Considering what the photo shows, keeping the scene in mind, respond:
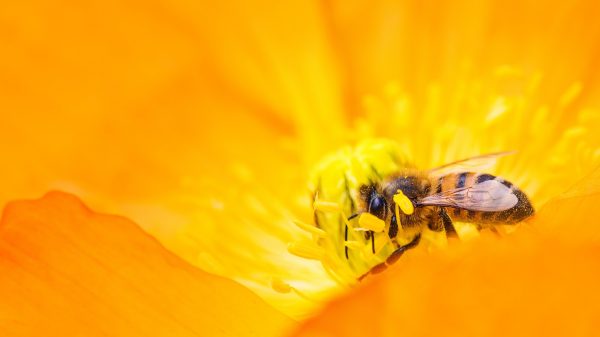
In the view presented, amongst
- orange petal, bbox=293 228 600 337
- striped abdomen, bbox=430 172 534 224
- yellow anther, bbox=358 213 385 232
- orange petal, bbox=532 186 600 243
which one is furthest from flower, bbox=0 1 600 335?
orange petal, bbox=293 228 600 337

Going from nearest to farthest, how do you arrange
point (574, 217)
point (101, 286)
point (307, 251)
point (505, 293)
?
1. point (505, 293)
2. point (574, 217)
3. point (101, 286)
4. point (307, 251)

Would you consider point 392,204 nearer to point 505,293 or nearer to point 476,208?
point 476,208

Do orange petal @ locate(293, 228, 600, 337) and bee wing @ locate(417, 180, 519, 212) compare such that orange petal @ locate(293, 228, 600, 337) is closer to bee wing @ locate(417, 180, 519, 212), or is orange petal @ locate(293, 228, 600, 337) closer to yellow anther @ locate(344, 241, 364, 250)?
bee wing @ locate(417, 180, 519, 212)

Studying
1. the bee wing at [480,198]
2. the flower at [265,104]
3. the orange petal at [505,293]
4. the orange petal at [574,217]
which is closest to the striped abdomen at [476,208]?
the bee wing at [480,198]

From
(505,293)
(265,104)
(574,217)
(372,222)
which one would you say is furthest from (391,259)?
(265,104)

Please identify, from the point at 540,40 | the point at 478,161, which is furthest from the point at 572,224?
the point at 540,40

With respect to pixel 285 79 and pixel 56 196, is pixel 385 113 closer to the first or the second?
pixel 285 79

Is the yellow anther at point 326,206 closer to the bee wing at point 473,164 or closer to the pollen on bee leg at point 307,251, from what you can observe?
the pollen on bee leg at point 307,251

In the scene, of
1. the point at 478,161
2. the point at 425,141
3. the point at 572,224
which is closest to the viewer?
the point at 572,224
